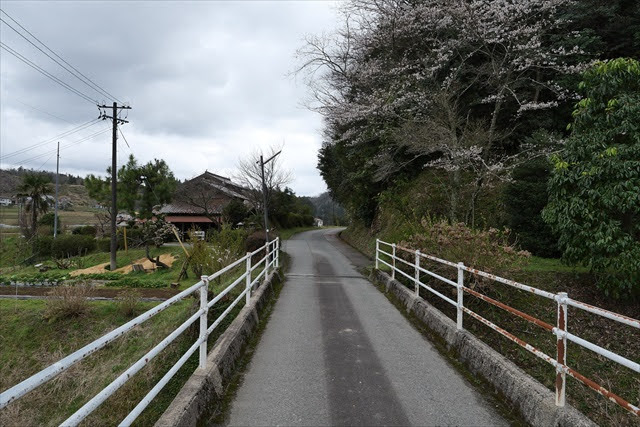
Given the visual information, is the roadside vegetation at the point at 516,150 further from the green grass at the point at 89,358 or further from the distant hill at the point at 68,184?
the distant hill at the point at 68,184

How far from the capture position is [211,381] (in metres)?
3.73

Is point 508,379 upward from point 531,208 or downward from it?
downward

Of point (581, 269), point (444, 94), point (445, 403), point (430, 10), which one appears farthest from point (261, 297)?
point (430, 10)

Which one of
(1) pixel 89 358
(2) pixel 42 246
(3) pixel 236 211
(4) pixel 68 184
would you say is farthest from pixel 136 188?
(4) pixel 68 184

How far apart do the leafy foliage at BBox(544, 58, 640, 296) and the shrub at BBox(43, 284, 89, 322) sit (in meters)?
12.6

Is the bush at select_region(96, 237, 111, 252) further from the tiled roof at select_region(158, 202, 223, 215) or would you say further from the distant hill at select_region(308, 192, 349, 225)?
the distant hill at select_region(308, 192, 349, 225)

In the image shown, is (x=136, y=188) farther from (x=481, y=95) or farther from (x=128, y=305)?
(x=481, y=95)

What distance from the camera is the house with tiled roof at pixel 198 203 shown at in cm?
3478

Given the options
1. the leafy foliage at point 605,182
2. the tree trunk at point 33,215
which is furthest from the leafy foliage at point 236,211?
the leafy foliage at point 605,182

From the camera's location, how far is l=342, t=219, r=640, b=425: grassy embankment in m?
5.62

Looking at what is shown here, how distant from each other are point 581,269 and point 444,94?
7648mm

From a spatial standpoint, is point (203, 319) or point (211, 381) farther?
point (203, 319)

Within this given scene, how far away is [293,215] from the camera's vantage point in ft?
170

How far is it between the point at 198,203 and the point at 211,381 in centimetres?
3353
